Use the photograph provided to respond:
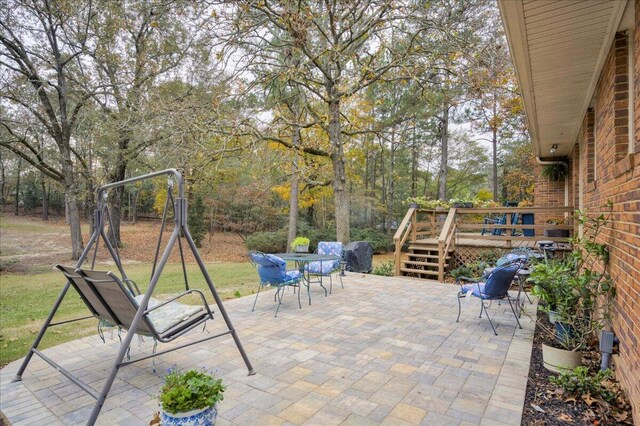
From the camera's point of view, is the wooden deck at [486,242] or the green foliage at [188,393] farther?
the wooden deck at [486,242]

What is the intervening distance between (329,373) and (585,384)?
6.36 ft

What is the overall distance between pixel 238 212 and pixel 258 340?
14.8 m

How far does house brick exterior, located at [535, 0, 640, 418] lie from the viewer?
224cm

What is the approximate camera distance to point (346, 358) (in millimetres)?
3352

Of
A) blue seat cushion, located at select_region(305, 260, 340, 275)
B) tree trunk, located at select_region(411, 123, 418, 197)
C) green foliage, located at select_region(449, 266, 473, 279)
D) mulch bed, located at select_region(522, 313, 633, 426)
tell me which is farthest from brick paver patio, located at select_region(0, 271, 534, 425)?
tree trunk, located at select_region(411, 123, 418, 197)

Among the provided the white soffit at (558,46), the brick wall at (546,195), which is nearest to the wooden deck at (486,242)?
the brick wall at (546,195)

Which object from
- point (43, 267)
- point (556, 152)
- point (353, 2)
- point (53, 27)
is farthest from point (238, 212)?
point (556, 152)

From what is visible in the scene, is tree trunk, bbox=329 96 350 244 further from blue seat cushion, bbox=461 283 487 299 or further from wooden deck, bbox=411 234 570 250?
blue seat cushion, bbox=461 283 487 299

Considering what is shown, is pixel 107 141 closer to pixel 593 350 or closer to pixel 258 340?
pixel 258 340

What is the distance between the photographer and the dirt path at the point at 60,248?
12.9m

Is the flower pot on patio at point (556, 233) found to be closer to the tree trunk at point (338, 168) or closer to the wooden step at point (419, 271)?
the wooden step at point (419, 271)

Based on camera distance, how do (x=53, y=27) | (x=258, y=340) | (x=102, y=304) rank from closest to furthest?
1. (x=102, y=304)
2. (x=258, y=340)
3. (x=53, y=27)

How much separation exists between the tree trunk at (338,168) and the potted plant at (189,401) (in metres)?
7.79

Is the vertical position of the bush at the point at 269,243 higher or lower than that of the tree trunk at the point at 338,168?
lower
